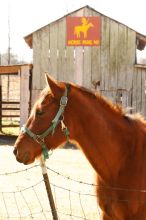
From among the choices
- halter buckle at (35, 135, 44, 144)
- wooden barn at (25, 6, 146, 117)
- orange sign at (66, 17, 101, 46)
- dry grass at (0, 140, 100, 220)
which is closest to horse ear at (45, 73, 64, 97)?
halter buckle at (35, 135, 44, 144)

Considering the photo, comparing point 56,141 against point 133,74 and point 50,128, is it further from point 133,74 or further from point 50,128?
point 133,74

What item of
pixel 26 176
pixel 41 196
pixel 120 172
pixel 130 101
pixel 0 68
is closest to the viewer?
pixel 120 172

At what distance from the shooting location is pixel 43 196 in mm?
8250

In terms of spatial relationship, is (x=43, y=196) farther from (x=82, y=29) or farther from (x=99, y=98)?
(x=82, y=29)

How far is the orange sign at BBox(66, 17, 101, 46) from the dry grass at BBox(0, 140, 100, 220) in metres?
6.39

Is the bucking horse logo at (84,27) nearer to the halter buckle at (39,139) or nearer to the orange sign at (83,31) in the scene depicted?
the orange sign at (83,31)

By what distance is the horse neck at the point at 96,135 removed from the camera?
4.26 meters

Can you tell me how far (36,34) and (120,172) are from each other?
45.1 feet

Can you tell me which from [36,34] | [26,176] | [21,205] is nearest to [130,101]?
[36,34]

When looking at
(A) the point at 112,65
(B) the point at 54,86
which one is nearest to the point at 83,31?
(A) the point at 112,65

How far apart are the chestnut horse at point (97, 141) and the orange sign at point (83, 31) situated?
12.8 m

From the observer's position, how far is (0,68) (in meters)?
18.2

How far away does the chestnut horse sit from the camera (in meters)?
4.14

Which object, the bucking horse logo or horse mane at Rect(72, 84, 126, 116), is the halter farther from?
the bucking horse logo
